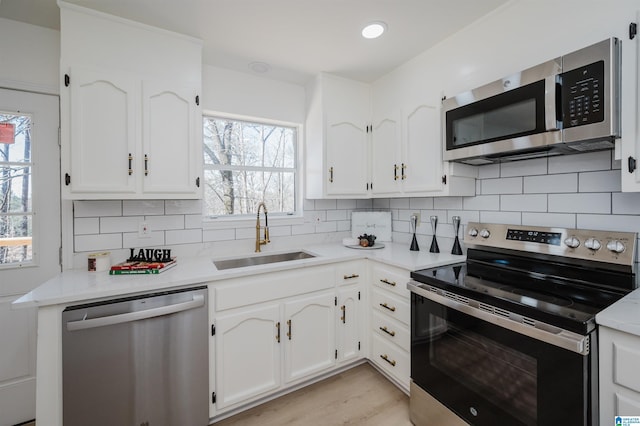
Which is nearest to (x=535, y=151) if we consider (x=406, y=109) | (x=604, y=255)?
(x=604, y=255)

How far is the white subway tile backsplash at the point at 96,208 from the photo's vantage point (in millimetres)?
1776

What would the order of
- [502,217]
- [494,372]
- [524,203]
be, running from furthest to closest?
[502,217], [524,203], [494,372]

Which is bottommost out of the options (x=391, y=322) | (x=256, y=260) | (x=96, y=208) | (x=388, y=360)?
(x=388, y=360)

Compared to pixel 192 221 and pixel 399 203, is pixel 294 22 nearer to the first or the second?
pixel 192 221

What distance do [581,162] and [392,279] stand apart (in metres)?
1.26

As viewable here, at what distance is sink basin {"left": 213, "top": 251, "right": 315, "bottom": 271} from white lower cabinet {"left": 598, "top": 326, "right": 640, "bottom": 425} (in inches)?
68.8

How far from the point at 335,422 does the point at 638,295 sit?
Answer: 5.40 ft

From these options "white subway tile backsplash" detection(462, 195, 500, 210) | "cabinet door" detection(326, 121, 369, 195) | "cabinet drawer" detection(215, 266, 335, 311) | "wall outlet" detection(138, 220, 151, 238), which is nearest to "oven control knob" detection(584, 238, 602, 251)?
"white subway tile backsplash" detection(462, 195, 500, 210)

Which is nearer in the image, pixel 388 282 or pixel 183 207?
pixel 388 282

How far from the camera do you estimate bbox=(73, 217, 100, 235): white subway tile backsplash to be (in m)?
1.77

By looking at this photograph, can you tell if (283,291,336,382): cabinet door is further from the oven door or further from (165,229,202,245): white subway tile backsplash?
(165,229,202,245): white subway tile backsplash

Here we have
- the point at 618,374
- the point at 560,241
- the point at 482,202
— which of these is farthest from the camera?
A: the point at 482,202

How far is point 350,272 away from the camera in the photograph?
211 centimetres

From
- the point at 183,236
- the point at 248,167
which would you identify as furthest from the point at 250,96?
the point at 183,236
